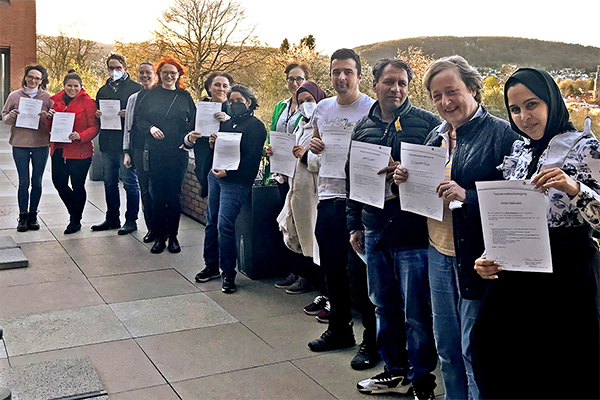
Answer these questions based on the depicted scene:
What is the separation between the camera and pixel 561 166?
236cm

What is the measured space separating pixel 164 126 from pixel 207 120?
856 millimetres

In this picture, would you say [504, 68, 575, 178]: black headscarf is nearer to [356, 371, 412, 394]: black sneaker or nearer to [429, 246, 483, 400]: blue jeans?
[429, 246, 483, 400]: blue jeans

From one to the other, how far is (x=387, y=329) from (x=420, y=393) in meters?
0.43

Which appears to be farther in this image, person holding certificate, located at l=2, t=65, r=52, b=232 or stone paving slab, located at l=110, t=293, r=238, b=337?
person holding certificate, located at l=2, t=65, r=52, b=232

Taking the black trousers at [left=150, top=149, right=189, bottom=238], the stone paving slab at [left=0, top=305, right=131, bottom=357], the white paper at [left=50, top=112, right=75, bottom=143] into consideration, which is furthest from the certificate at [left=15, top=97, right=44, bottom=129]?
the stone paving slab at [left=0, top=305, right=131, bottom=357]

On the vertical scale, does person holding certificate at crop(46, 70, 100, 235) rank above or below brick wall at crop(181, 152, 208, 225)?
above

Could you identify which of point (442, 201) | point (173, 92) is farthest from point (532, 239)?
point (173, 92)

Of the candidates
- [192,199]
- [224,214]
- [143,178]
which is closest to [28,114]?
[143,178]

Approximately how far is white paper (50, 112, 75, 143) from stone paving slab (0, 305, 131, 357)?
321 cm

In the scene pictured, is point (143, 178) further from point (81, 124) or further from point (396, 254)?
point (396, 254)

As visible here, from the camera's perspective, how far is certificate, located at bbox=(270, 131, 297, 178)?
5.64 m

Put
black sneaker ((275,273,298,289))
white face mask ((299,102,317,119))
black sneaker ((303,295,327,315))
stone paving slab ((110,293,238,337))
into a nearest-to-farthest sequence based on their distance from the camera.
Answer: stone paving slab ((110,293,238,337)) → white face mask ((299,102,317,119)) → black sneaker ((303,295,327,315)) → black sneaker ((275,273,298,289))

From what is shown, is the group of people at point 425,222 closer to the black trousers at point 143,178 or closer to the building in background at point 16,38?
the black trousers at point 143,178

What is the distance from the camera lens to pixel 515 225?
96.0 inches
